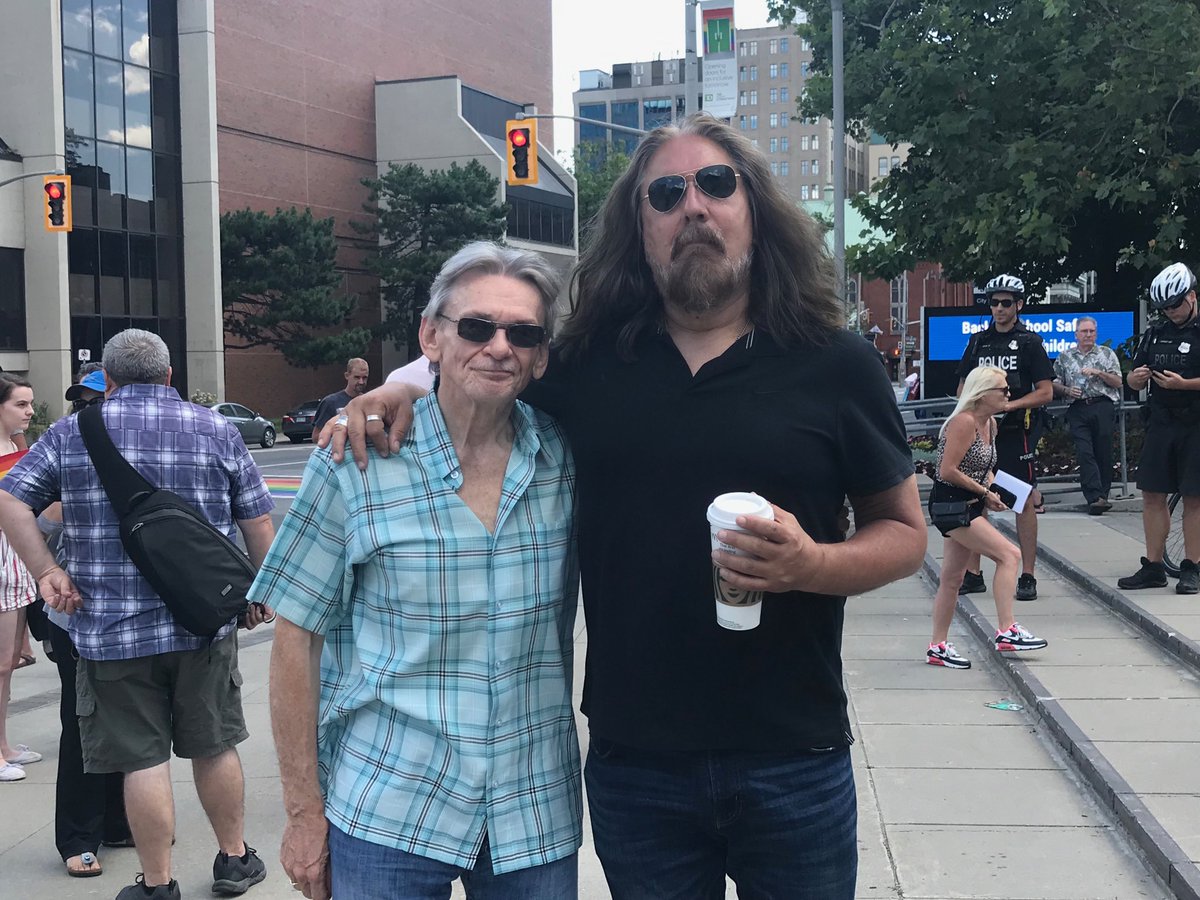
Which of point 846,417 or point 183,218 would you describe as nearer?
point 846,417

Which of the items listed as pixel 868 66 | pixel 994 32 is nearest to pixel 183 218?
pixel 868 66

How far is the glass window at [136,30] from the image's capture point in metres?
42.2

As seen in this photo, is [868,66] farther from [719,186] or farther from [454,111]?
[454,111]

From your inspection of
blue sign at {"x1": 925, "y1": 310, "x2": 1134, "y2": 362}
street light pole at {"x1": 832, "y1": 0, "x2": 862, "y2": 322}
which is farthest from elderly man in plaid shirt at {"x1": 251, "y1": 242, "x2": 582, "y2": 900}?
street light pole at {"x1": 832, "y1": 0, "x2": 862, "y2": 322}

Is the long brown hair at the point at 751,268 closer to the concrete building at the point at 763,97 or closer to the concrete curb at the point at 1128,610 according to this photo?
the concrete curb at the point at 1128,610

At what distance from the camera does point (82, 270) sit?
4031cm

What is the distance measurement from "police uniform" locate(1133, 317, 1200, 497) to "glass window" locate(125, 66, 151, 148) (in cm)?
4035

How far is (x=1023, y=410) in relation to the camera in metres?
8.37

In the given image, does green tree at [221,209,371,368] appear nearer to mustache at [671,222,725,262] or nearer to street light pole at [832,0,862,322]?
street light pole at [832,0,862,322]

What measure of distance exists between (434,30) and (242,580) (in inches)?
2378

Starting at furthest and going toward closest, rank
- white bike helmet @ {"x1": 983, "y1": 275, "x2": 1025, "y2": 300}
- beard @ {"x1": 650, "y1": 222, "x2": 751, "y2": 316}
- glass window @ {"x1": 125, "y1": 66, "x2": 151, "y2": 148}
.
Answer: glass window @ {"x1": 125, "y1": 66, "x2": 151, "y2": 148}, white bike helmet @ {"x1": 983, "y1": 275, "x2": 1025, "y2": 300}, beard @ {"x1": 650, "y1": 222, "x2": 751, "y2": 316}

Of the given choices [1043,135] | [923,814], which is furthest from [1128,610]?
[1043,135]

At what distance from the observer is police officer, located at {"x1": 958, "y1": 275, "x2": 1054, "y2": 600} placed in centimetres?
834

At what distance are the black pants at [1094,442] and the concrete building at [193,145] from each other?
110 feet
